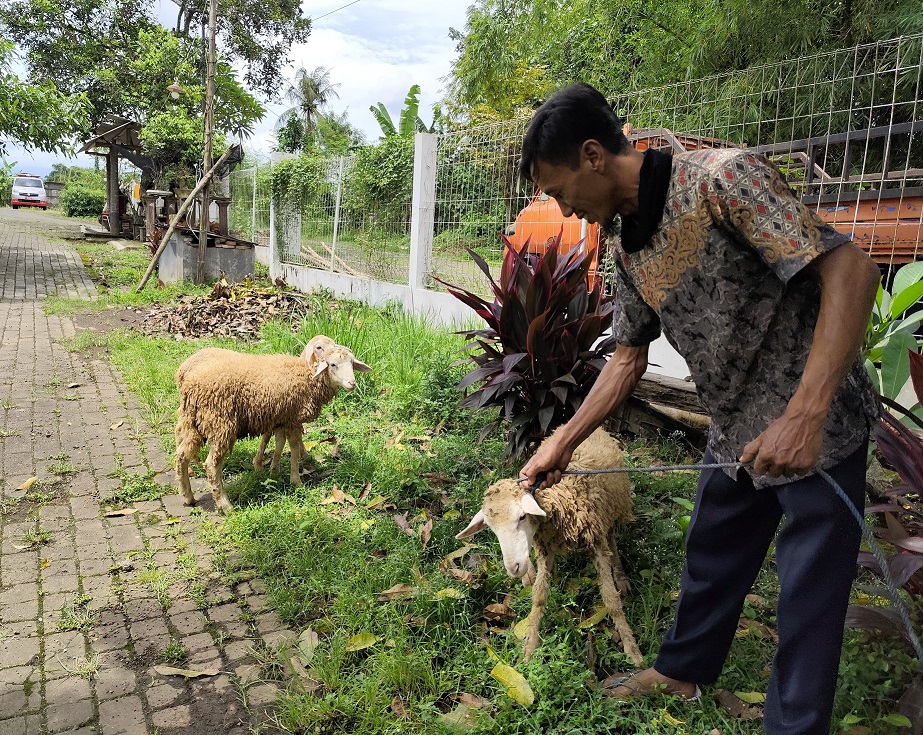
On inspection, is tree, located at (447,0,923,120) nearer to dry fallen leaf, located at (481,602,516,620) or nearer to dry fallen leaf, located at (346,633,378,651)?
dry fallen leaf, located at (481,602,516,620)

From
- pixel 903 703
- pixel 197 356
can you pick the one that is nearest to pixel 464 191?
pixel 197 356

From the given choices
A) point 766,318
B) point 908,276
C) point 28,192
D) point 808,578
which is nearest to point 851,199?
point 908,276

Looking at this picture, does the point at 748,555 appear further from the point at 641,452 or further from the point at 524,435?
the point at 641,452

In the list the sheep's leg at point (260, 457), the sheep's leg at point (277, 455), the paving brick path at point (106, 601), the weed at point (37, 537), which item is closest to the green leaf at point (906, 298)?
the paving brick path at point (106, 601)

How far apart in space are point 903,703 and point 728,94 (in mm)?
5095

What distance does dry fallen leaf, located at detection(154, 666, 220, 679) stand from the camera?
9.30 feet

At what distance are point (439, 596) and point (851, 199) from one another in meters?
4.66

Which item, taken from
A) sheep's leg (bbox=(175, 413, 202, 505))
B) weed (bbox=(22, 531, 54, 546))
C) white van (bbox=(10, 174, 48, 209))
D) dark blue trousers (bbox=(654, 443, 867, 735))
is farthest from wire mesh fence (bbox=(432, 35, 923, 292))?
white van (bbox=(10, 174, 48, 209))

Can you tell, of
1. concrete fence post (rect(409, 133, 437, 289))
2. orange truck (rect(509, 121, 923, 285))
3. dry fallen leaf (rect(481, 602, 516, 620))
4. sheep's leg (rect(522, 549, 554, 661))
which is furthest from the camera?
concrete fence post (rect(409, 133, 437, 289))

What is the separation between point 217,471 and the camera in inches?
166

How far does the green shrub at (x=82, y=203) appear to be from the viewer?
32000 mm

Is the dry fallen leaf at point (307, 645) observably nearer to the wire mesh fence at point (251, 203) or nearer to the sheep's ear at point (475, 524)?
the sheep's ear at point (475, 524)

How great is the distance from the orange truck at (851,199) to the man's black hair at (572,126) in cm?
250

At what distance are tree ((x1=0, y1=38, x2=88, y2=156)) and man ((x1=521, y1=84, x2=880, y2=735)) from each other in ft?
45.1
